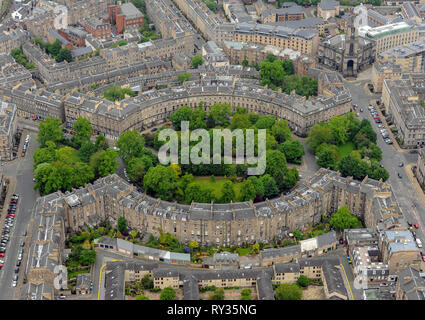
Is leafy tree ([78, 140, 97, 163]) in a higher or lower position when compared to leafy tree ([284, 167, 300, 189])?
higher

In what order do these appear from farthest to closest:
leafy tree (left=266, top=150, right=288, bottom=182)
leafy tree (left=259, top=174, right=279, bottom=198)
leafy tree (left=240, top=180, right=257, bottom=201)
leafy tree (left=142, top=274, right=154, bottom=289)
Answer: leafy tree (left=266, top=150, right=288, bottom=182)
leafy tree (left=259, top=174, right=279, bottom=198)
leafy tree (left=240, top=180, right=257, bottom=201)
leafy tree (left=142, top=274, right=154, bottom=289)

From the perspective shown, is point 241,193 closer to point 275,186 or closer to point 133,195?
point 275,186

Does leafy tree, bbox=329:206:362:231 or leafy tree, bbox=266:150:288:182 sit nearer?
leafy tree, bbox=329:206:362:231

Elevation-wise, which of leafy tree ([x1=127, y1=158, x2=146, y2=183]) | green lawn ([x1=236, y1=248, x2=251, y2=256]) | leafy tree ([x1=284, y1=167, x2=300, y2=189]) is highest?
leafy tree ([x1=127, y1=158, x2=146, y2=183])

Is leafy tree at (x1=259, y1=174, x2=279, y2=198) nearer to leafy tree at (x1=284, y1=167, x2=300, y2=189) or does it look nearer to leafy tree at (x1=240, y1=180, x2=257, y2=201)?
leafy tree at (x1=240, y1=180, x2=257, y2=201)

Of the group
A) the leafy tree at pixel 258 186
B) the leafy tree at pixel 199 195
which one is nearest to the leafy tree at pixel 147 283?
the leafy tree at pixel 199 195

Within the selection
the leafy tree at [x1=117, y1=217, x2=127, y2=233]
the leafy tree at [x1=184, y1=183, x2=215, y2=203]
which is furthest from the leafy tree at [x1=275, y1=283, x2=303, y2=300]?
the leafy tree at [x1=117, y1=217, x2=127, y2=233]

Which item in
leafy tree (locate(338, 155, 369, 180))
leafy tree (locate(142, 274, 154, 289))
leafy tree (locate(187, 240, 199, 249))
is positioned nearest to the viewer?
leafy tree (locate(142, 274, 154, 289))
